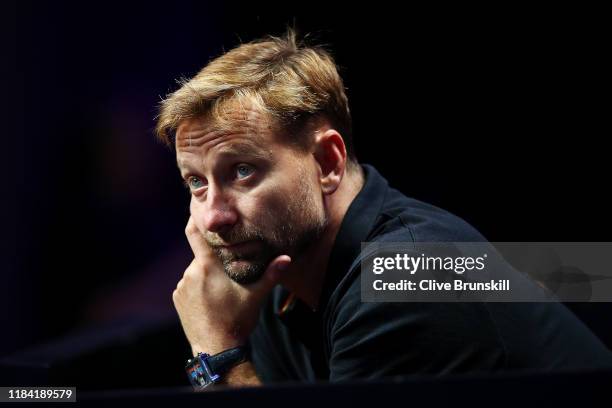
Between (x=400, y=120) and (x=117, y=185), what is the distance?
1.06m

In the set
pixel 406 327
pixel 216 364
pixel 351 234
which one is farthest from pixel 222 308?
pixel 406 327

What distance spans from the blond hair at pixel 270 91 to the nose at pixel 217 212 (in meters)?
0.16

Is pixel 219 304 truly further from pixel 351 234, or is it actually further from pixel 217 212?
pixel 351 234

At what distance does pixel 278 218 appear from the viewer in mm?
1510

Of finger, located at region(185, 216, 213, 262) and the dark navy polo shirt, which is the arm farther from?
the dark navy polo shirt

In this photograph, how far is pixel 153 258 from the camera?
2.53 metres

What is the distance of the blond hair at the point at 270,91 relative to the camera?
4.93ft

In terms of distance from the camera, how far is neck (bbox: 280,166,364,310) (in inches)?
63.2

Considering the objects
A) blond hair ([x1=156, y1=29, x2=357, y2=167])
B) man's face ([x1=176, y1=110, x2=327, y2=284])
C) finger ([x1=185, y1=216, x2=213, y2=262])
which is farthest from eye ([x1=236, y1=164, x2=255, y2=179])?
finger ([x1=185, y1=216, x2=213, y2=262])

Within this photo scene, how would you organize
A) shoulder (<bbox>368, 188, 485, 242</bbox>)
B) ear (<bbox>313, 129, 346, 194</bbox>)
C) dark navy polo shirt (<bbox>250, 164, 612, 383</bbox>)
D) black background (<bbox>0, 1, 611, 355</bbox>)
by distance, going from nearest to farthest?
1. dark navy polo shirt (<bbox>250, 164, 612, 383</bbox>)
2. shoulder (<bbox>368, 188, 485, 242</bbox>)
3. ear (<bbox>313, 129, 346, 194</bbox>)
4. black background (<bbox>0, 1, 611, 355</bbox>)

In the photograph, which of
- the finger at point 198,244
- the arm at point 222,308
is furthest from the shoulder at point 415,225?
the finger at point 198,244

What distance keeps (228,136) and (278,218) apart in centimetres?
21

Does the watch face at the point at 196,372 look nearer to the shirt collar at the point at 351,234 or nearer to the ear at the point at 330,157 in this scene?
the shirt collar at the point at 351,234

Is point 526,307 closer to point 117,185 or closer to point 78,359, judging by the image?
point 78,359
